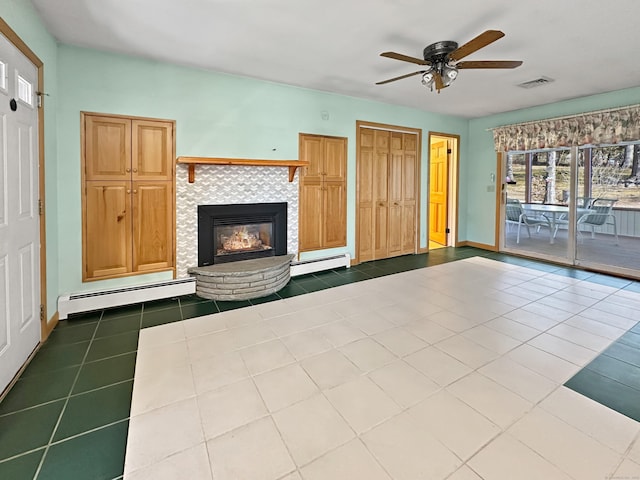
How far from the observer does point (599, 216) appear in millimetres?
5039

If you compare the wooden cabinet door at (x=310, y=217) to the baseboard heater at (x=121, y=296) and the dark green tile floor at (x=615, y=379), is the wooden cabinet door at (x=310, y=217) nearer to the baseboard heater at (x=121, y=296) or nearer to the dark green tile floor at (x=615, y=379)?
the baseboard heater at (x=121, y=296)

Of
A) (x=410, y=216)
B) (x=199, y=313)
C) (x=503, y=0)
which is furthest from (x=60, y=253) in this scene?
(x=410, y=216)

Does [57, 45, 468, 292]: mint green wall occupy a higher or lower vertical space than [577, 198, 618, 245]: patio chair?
higher

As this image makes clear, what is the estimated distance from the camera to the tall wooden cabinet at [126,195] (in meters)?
3.22

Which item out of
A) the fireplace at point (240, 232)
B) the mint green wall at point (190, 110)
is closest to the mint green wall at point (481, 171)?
the mint green wall at point (190, 110)

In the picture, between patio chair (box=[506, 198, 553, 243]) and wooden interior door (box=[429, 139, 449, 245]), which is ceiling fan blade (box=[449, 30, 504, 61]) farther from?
patio chair (box=[506, 198, 553, 243])

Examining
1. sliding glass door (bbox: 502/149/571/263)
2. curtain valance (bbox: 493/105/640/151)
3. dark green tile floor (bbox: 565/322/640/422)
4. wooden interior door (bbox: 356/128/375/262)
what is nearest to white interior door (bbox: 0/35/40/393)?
dark green tile floor (bbox: 565/322/640/422)

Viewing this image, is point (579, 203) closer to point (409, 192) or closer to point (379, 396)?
point (409, 192)

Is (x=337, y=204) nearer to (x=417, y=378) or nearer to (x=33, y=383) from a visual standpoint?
(x=417, y=378)

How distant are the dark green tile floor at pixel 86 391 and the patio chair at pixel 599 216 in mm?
2956

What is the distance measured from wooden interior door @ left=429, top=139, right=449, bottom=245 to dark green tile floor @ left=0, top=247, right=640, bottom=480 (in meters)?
4.20

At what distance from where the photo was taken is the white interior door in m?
1.97

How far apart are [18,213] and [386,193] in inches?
183

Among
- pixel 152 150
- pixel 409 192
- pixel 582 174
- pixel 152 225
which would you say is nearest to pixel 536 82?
pixel 582 174
